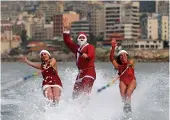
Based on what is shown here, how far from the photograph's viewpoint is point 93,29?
12506 cm

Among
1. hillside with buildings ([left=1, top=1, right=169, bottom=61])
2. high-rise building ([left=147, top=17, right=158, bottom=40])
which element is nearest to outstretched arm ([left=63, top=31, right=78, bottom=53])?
hillside with buildings ([left=1, top=1, right=169, bottom=61])

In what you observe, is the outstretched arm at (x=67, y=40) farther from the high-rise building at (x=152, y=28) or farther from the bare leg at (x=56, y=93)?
the high-rise building at (x=152, y=28)

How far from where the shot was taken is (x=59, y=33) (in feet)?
415

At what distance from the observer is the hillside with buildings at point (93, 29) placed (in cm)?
11062

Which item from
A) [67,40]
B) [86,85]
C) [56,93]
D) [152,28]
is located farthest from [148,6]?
[56,93]

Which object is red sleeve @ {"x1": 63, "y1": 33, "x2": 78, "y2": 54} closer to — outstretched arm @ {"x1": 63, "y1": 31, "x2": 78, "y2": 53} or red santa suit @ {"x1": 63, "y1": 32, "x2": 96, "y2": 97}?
outstretched arm @ {"x1": 63, "y1": 31, "x2": 78, "y2": 53}

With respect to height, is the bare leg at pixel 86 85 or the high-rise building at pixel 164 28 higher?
the bare leg at pixel 86 85

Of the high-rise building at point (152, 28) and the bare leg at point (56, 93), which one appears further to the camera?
the high-rise building at point (152, 28)

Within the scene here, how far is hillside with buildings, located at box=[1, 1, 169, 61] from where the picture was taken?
363 feet

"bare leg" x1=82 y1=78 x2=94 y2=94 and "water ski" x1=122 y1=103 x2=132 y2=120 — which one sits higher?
"bare leg" x1=82 y1=78 x2=94 y2=94

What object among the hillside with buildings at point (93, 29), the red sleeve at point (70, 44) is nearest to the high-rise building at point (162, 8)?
the hillside with buildings at point (93, 29)

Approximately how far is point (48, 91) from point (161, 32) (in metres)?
118

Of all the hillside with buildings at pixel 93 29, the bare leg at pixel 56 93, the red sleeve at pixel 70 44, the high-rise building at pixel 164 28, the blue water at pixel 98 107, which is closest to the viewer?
the blue water at pixel 98 107

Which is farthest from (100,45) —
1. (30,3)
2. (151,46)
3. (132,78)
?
(132,78)
